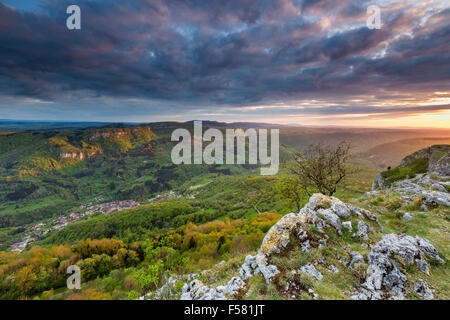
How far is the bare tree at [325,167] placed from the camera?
2269cm

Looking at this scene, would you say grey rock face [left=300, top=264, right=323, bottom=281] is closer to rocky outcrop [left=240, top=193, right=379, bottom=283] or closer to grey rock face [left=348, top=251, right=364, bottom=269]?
rocky outcrop [left=240, top=193, right=379, bottom=283]

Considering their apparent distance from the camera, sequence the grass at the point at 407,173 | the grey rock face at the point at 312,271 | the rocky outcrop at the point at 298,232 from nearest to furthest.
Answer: the grey rock face at the point at 312,271 < the rocky outcrop at the point at 298,232 < the grass at the point at 407,173

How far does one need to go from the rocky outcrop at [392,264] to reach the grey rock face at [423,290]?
1.32 ft

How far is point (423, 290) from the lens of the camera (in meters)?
6.92

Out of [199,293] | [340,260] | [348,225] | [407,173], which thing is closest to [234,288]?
[199,293]

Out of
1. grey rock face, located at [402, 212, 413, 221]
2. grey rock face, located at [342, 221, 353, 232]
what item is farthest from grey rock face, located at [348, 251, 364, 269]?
grey rock face, located at [402, 212, 413, 221]

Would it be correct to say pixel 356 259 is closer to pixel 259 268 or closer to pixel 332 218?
pixel 332 218

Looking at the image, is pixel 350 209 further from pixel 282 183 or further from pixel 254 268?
pixel 282 183

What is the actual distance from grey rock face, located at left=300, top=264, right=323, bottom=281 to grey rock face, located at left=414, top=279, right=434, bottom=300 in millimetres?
3597

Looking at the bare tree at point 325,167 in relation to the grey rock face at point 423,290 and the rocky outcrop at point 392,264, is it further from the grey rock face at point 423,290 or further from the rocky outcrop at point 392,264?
the grey rock face at point 423,290

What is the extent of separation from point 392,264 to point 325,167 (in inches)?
663

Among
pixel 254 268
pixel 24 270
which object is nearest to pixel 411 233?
pixel 254 268

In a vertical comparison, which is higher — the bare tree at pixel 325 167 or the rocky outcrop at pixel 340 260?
the bare tree at pixel 325 167

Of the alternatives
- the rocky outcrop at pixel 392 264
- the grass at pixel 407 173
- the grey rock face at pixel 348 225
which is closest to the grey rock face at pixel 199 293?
the rocky outcrop at pixel 392 264
